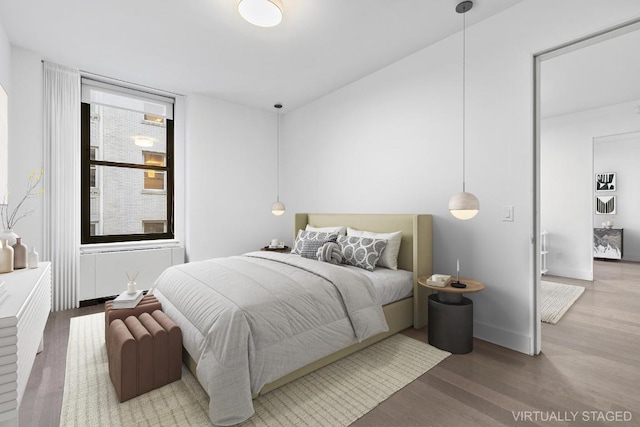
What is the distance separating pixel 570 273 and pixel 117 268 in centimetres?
694

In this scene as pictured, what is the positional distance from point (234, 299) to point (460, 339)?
1.84m

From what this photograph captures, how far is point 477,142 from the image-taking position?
2795 millimetres

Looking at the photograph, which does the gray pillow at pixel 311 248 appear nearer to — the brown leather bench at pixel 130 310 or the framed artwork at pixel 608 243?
the brown leather bench at pixel 130 310

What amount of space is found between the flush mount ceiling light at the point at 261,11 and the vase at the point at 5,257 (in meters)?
2.58

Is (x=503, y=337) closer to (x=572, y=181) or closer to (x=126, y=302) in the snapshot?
(x=126, y=302)

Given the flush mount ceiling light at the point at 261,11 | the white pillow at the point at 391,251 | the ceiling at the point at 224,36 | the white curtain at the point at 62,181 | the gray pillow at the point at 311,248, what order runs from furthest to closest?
1. the white curtain at the point at 62,181
2. the gray pillow at the point at 311,248
3. the white pillow at the point at 391,251
4. the ceiling at the point at 224,36
5. the flush mount ceiling light at the point at 261,11

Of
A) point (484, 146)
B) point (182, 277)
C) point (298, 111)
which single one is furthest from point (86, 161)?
point (484, 146)

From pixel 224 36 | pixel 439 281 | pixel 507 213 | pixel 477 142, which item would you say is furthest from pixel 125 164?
pixel 507 213

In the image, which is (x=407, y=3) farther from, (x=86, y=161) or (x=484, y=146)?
(x=86, y=161)

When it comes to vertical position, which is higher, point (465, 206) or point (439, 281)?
point (465, 206)

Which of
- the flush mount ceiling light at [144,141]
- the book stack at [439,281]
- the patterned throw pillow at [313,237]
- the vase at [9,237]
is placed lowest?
the book stack at [439,281]

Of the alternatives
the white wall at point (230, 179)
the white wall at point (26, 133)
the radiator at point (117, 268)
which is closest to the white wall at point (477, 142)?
the white wall at point (230, 179)

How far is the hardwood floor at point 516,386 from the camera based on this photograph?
169cm

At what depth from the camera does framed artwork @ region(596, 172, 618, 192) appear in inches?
265
